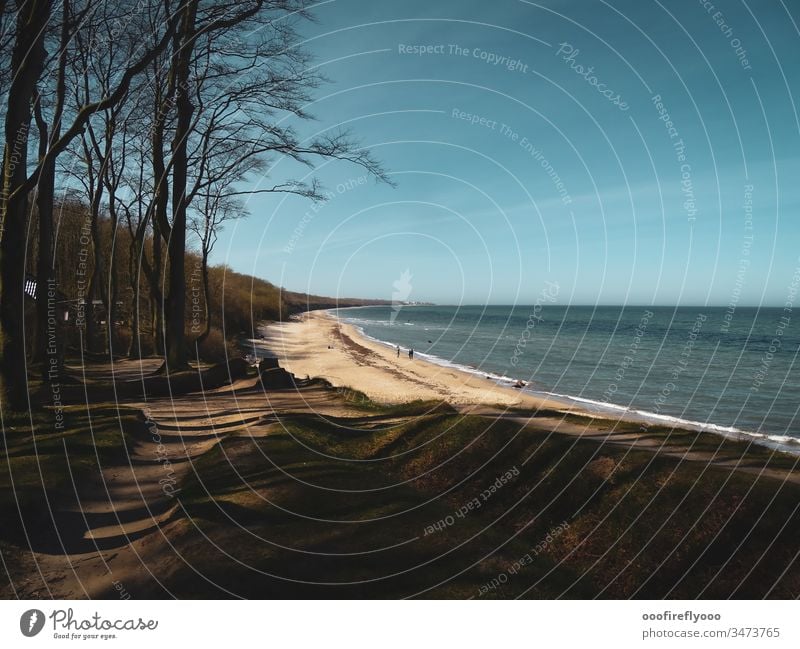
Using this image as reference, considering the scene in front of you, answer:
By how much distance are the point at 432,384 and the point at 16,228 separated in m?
27.5

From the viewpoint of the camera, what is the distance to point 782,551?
461 cm

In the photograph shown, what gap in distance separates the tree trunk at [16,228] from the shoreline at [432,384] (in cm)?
1373

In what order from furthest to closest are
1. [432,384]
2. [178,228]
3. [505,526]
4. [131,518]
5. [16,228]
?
[432,384] → [178,228] → [16,228] → [131,518] → [505,526]

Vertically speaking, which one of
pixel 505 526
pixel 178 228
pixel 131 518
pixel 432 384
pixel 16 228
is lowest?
pixel 432 384

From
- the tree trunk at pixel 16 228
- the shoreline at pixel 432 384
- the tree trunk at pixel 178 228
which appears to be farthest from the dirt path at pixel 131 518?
the shoreline at pixel 432 384

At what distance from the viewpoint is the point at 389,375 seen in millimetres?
36781

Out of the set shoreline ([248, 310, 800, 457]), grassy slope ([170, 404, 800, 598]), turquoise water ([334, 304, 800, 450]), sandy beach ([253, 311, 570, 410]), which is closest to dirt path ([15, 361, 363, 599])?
grassy slope ([170, 404, 800, 598])

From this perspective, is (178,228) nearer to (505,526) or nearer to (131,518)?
(131,518)

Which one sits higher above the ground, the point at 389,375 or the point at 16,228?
the point at 16,228

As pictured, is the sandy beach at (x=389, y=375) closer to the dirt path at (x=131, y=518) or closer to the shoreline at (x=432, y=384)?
the shoreline at (x=432, y=384)

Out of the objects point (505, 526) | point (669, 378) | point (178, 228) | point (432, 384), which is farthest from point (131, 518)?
point (669, 378)

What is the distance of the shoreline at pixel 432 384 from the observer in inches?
901

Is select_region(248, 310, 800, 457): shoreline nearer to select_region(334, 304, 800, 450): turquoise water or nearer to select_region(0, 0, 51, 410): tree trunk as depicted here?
select_region(334, 304, 800, 450): turquoise water
